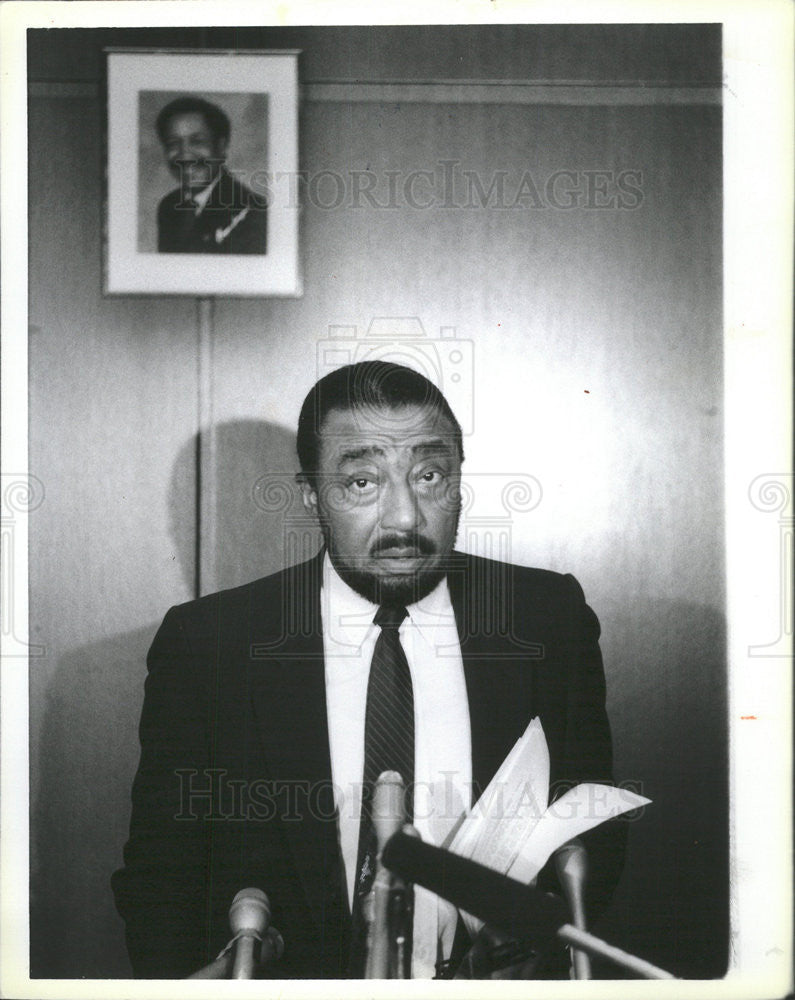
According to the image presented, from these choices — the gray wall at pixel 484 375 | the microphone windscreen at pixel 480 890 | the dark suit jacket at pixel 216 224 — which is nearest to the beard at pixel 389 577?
the gray wall at pixel 484 375

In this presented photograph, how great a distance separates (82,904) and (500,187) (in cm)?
142

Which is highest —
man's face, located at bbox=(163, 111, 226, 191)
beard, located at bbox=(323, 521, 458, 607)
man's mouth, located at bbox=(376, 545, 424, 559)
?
Answer: man's face, located at bbox=(163, 111, 226, 191)

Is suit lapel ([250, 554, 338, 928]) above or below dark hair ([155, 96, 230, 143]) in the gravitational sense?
below

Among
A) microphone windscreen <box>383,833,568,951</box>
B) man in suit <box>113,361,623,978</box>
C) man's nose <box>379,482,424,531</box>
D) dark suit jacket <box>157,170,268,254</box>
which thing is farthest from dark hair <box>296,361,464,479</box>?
microphone windscreen <box>383,833,568,951</box>

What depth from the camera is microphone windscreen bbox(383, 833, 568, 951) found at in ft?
5.17

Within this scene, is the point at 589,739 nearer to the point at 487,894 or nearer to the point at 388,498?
the point at 487,894

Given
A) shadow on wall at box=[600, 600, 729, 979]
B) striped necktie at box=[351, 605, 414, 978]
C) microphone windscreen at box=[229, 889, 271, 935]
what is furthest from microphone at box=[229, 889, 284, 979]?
shadow on wall at box=[600, 600, 729, 979]

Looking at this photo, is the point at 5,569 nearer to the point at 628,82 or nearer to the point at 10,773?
the point at 10,773

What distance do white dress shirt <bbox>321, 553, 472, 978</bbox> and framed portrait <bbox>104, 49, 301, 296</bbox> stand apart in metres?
0.54

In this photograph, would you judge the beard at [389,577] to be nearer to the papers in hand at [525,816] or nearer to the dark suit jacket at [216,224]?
the papers in hand at [525,816]

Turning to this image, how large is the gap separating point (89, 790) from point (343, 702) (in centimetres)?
47

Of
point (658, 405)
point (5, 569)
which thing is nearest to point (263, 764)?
point (5, 569)

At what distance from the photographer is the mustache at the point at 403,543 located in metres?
1.62

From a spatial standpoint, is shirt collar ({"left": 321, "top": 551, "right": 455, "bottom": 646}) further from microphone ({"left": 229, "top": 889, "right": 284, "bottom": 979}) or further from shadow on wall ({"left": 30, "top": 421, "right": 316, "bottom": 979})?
microphone ({"left": 229, "top": 889, "right": 284, "bottom": 979})
